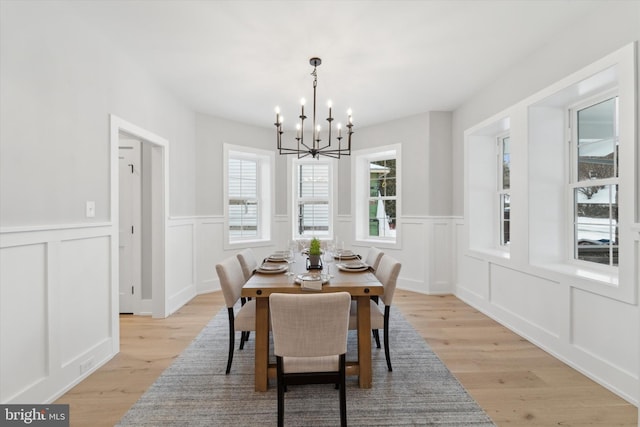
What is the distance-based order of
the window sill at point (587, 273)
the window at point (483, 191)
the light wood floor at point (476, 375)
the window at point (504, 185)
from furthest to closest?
1. the window at point (483, 191)
2. the window at point (504, 185)
3. the window sill at point (587, 273)
4. the light wood floor at point (476, 375)

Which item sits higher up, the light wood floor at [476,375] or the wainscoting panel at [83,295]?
the wainscoting panel at [83,295]

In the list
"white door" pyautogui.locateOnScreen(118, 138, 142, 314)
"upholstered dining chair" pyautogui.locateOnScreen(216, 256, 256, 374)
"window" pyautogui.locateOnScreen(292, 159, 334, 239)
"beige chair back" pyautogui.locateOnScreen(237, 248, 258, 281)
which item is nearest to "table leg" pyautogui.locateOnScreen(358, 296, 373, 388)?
"upholstered dining chair" pyautogui.locateOnScreen(216, 256, 256, 374)

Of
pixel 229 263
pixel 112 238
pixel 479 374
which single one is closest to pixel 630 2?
pixel 479 374

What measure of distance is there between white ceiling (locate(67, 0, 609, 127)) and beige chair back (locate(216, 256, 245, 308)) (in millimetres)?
1881

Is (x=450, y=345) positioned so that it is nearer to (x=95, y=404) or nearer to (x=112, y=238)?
(x=95, y=404)

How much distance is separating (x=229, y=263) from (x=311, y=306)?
3.70 feet

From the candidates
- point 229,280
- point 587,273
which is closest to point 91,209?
point 229,280

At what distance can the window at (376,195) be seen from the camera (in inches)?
205

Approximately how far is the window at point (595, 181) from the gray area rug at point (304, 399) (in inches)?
66.3

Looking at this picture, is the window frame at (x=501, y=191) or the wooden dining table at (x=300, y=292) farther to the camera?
the window frame at (x=501, y=191)

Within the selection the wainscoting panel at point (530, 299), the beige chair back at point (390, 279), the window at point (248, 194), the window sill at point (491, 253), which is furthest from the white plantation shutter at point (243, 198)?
the wainscoting panel at point (530, 299)

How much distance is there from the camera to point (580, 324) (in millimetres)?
2422

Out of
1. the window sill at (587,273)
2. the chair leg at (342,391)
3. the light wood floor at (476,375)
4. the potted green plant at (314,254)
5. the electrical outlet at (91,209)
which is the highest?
the electrical outlet at (91,209)

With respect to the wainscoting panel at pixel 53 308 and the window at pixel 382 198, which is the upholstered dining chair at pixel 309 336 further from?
the window at pixel 382 198
